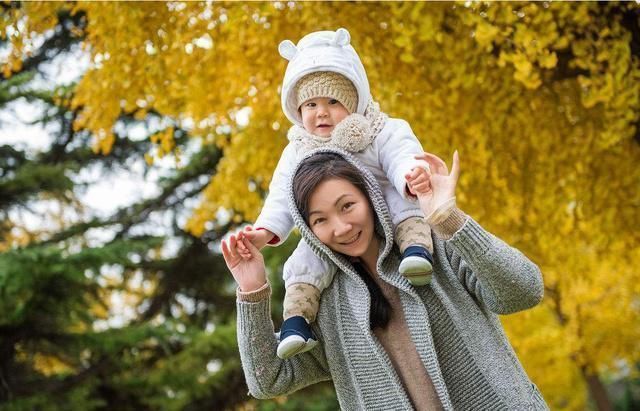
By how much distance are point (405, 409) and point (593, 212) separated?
12.9ft

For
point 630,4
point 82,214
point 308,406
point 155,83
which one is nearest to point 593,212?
point 630,4

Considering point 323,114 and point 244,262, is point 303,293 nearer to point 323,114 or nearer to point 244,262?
point 244,262

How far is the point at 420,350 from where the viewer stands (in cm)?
194

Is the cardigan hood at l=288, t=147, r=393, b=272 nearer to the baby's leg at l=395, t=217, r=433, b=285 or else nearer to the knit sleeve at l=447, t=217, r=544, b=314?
the baby's leg at l=395, t=217, r=433, b=285

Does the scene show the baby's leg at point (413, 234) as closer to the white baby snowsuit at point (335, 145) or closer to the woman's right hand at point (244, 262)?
the white baby snowsuit at point (335, 145)

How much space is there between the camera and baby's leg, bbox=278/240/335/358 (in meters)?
2.03

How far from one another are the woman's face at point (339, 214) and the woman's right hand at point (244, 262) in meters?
0.19

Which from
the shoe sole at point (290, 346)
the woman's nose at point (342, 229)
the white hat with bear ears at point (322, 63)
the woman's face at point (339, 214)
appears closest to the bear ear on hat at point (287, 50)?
the white hat with bear ears at point (322, 63)

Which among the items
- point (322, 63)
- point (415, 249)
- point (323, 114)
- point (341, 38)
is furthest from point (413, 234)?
point (341, 38)

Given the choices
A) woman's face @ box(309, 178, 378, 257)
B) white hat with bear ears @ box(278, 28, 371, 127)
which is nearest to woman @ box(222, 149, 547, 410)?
woman's face @ box(309, 178, 378, 257)

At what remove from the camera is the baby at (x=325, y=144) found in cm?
204

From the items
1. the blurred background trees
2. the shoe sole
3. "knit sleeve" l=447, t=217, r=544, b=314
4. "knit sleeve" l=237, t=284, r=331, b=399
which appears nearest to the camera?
"knit sleeve" l=447, t=217, r=544, b=314

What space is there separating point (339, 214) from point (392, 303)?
0.28 metres

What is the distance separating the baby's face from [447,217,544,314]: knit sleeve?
1.72ft
